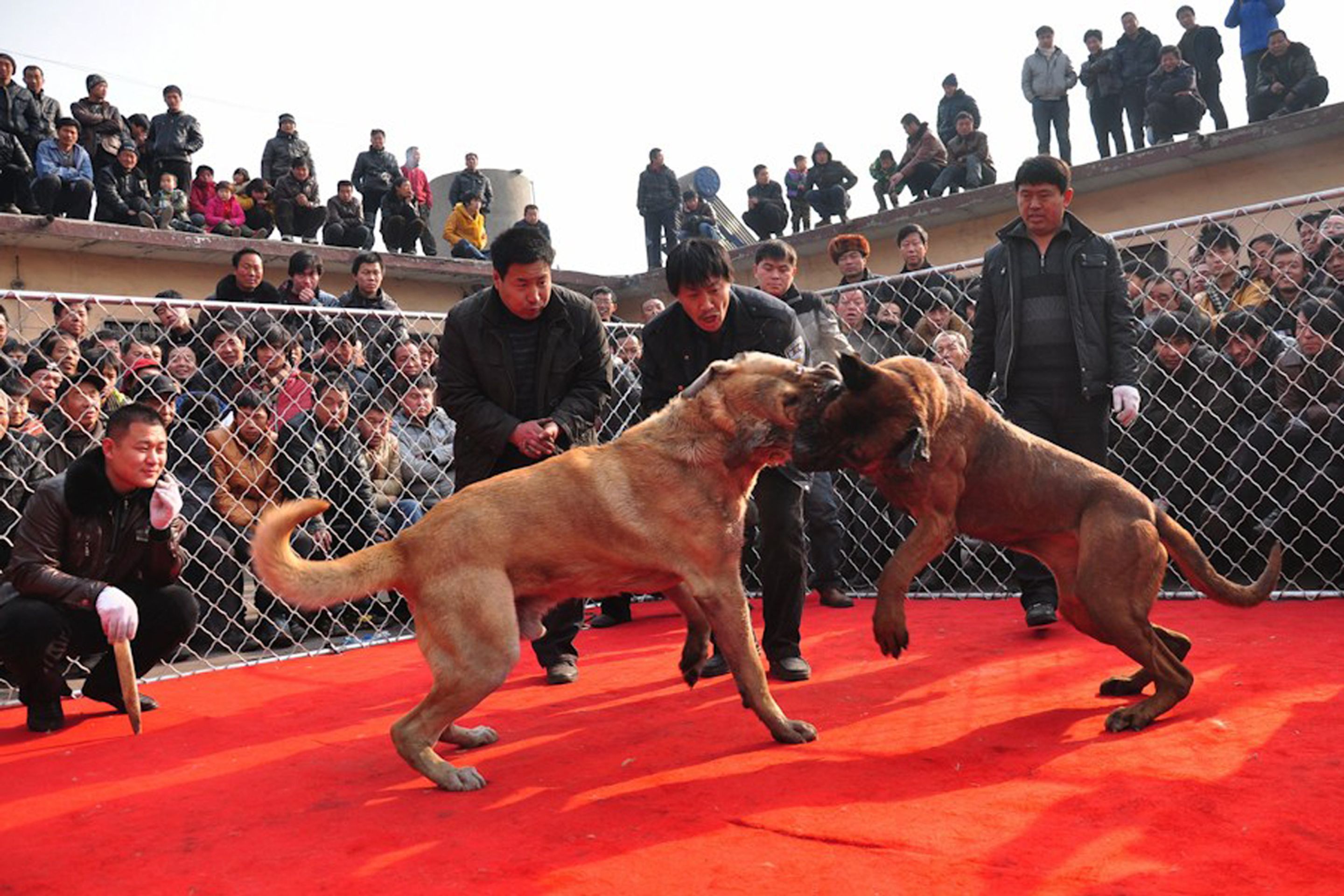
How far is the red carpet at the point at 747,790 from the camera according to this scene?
2.38m

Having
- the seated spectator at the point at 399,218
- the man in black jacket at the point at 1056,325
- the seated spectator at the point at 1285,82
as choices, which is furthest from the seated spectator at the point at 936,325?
the seated spectator at the point at 399,218

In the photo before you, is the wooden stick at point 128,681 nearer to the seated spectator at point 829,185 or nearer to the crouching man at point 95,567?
the crouching man at point 95,567

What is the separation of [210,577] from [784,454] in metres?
4.32

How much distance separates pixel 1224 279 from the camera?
23.8 feet

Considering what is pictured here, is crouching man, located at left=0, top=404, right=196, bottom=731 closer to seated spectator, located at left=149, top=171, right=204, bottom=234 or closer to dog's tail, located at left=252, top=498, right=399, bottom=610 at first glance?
dog's tail, located at left=252, top=498, right=399, bottom=610

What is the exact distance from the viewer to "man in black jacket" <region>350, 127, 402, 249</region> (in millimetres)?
14422

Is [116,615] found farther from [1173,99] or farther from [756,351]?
[1173,99]

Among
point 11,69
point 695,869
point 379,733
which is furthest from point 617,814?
point 11,69

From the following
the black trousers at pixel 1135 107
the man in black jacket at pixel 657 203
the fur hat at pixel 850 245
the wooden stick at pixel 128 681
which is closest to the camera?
the wooden stick at pixel 128 681

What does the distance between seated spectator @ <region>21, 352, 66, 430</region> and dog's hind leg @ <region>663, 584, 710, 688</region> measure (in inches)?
161

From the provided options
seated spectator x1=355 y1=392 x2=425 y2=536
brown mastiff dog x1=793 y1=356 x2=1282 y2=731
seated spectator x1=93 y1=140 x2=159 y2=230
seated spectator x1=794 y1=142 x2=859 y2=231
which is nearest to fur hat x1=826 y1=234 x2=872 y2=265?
seated spectator x1=355 y1=392 x2=425 y2=536

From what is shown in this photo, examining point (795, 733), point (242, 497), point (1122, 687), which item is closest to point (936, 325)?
Answer: point (1122, 687)

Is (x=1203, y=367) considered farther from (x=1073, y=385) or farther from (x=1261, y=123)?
(x=1261, y=123)

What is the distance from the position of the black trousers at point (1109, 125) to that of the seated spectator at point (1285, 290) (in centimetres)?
723
